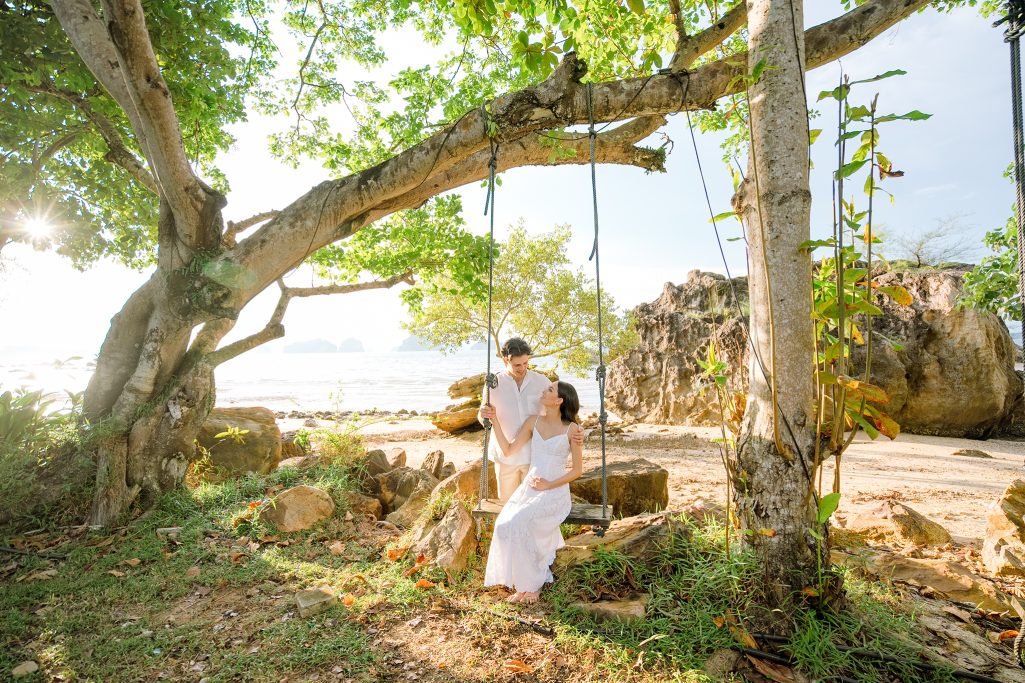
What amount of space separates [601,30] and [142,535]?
6.52 metres

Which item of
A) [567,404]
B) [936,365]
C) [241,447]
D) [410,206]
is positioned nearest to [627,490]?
[567,404]

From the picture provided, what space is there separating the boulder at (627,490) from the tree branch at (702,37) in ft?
11.9

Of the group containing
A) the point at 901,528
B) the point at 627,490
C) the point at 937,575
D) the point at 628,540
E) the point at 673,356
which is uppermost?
the point at 673,356

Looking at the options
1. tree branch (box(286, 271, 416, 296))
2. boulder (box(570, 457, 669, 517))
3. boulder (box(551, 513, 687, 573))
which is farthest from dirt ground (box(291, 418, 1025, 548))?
tree branch (box(286, 271, 416, 296))

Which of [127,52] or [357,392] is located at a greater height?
[127,52]

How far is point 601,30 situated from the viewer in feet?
17.8

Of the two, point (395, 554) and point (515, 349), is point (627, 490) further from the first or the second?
point (395, 554)

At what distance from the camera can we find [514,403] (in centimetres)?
427

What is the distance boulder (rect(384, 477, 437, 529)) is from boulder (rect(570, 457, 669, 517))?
156 cm

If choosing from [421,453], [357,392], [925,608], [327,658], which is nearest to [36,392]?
[327,658]

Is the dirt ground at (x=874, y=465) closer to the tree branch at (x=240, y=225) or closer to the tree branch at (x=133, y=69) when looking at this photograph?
the tree branch at (x=240, y=225)

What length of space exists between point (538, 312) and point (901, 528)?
41.9 ft

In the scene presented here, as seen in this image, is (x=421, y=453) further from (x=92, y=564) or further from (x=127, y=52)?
(x=127, y=52)

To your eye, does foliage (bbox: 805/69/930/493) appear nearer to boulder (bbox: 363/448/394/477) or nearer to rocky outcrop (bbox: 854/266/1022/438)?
boulder (bbox: 363/448/394/477)
